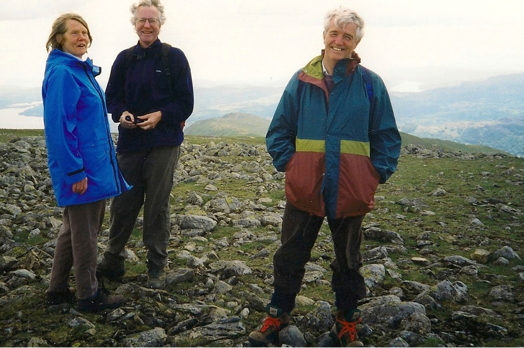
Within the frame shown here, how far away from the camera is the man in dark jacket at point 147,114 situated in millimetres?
6023

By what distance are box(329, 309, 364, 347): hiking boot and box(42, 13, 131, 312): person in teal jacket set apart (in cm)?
294

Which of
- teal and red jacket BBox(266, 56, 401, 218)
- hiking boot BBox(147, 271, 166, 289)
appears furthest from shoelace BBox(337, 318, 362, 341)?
hiking boot BBox(147, 271, 166, 289)

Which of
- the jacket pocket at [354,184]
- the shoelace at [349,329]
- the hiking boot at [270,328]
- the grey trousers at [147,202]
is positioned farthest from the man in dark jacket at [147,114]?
the shoelace at [349,329]

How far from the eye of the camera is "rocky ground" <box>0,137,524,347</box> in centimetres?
532

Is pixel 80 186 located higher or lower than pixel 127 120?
lower

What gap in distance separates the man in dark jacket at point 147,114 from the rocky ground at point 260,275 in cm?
111

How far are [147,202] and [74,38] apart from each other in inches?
98.0

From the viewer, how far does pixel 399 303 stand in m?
5.86

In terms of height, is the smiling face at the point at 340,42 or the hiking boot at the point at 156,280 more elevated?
the smiling face at the point at 340,42

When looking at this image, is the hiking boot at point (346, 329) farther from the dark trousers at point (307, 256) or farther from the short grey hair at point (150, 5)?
the short grey hair at point (150, 5)

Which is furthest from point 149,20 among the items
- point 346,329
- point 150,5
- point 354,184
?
point 346,329

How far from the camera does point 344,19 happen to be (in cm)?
461

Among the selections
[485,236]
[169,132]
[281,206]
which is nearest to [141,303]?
[169,132]

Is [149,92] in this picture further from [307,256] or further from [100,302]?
[307,256]
